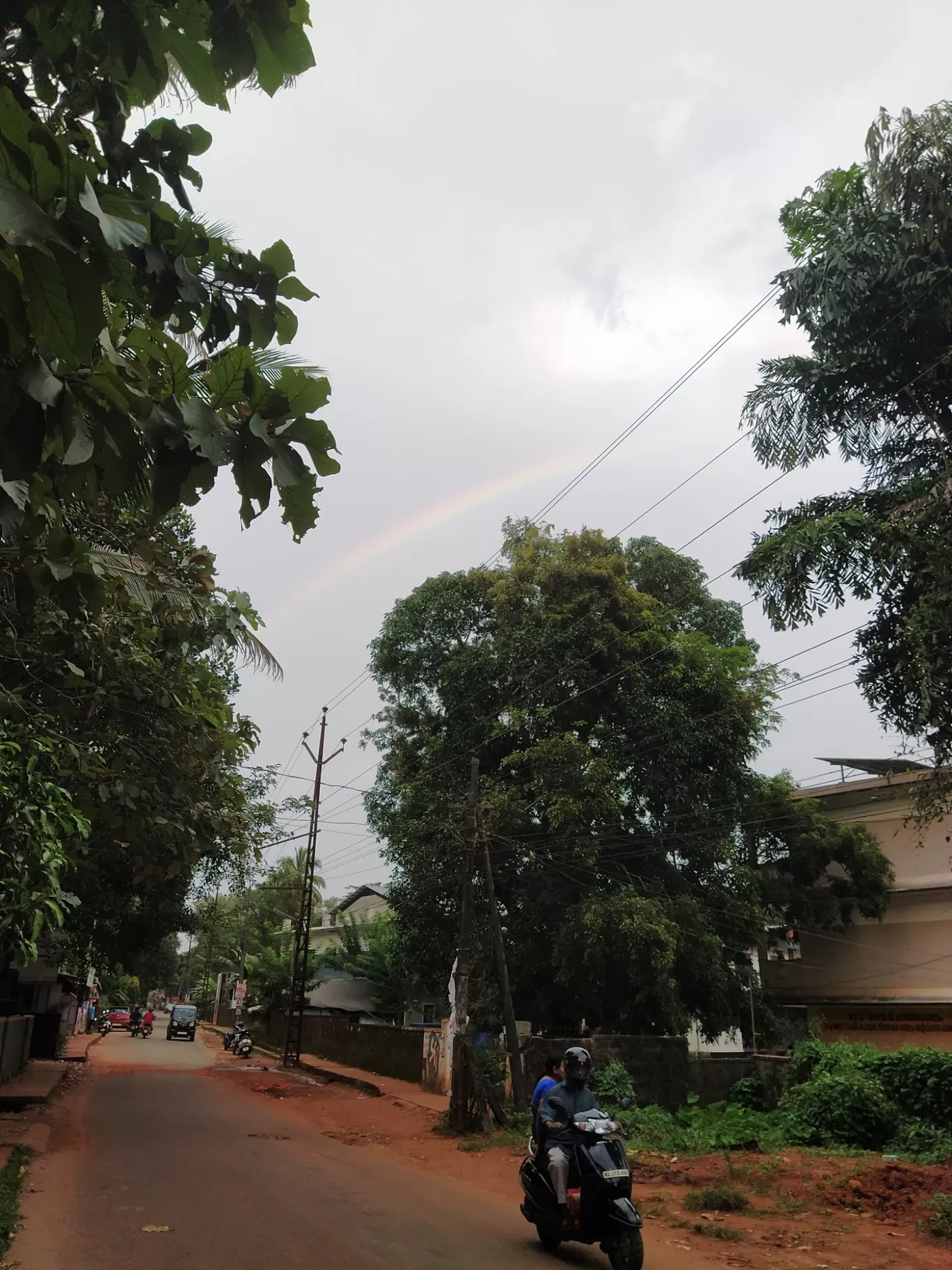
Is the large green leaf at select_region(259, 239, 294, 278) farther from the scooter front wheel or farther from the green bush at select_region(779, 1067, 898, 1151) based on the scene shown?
the green bush at select_region(779, 1067, 898, 1151)

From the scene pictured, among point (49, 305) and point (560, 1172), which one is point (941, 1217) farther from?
point (49, 305)

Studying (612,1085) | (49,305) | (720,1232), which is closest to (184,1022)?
(612,1085)

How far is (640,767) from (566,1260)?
1628cm

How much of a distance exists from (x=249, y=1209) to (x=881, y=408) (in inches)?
536

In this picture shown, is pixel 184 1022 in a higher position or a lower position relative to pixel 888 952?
lower

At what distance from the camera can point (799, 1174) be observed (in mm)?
9758

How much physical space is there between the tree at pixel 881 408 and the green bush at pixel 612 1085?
701cm

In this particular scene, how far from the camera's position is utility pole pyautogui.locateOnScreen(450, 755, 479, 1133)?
13.9 m

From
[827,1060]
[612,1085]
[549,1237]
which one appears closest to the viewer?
[549,1237]

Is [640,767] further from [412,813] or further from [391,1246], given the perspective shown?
[391,1246]

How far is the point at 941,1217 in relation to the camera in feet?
24.9

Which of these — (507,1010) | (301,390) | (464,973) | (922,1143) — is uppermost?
(301,390)

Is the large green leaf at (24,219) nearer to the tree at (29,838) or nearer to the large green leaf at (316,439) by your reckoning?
the large green leaf at (316,439)

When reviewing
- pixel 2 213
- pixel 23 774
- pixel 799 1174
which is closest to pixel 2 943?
pixel 23 774
